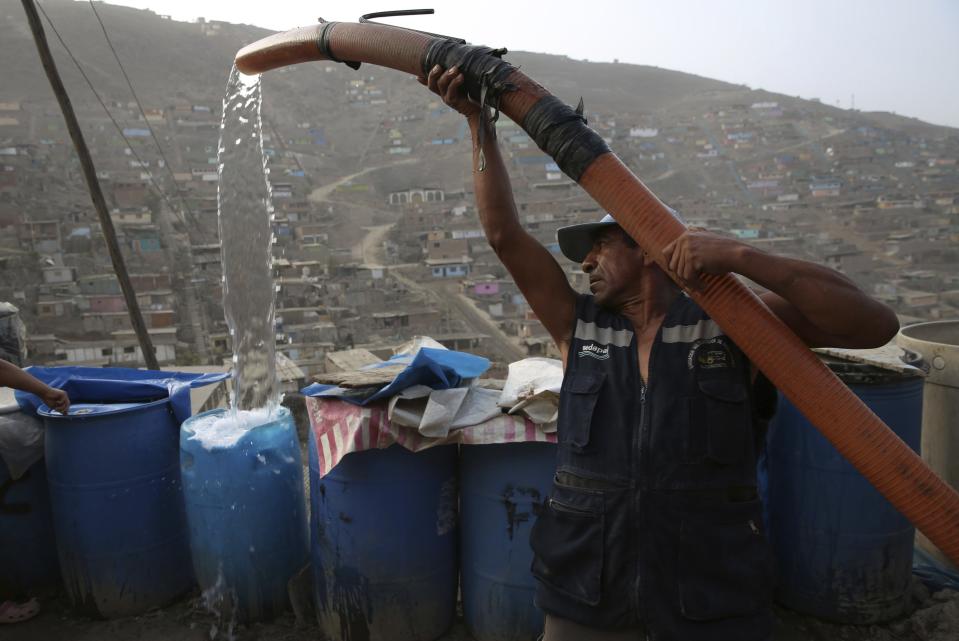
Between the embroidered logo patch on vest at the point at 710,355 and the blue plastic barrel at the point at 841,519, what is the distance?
152 cm

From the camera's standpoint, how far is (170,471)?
355 centimetres

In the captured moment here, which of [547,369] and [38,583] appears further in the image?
[38,583]

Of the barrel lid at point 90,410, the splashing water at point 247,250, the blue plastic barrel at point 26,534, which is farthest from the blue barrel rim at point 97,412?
the splashing water at point 247,250

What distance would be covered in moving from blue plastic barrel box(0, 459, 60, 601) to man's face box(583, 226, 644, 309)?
130 inches

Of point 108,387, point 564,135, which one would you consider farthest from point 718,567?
point 108,387

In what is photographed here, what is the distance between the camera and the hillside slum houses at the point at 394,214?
1129 inches

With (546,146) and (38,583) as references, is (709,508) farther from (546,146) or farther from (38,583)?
(38,583)

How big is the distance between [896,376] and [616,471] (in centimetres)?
191

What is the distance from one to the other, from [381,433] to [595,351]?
1.24 meters

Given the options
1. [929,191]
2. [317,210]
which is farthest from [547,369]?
[929,191]

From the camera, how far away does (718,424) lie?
5.59 feet

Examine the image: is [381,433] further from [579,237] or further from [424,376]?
[579,237]

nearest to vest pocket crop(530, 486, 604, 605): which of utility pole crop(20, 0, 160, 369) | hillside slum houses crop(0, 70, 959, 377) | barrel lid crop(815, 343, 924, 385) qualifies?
barrel lid crop(815, 343, 924, 385)

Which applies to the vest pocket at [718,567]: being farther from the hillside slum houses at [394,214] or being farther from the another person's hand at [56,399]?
the hillside slum houses at [394,214]
